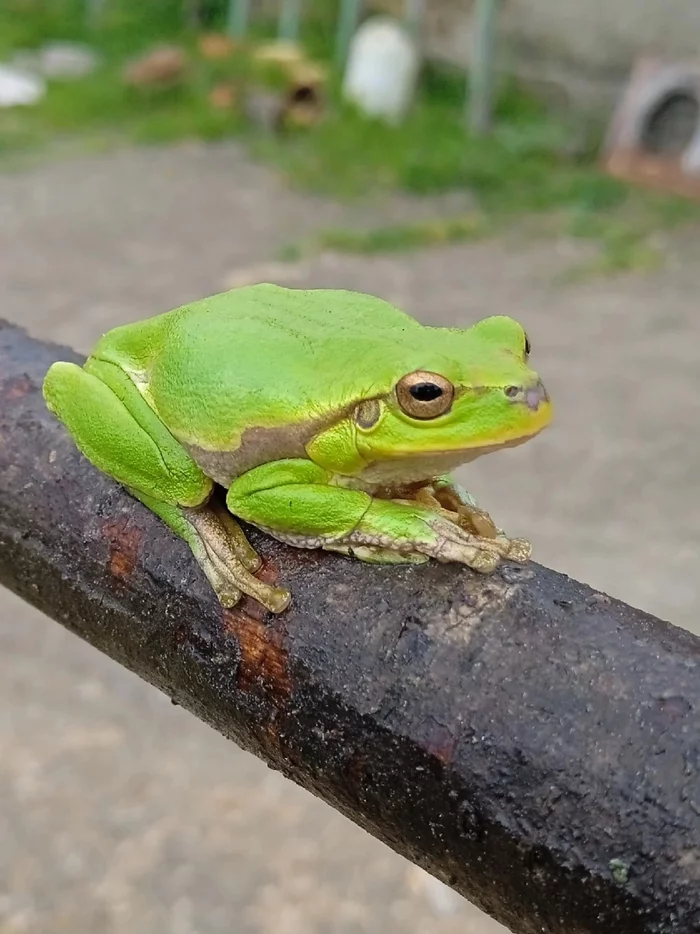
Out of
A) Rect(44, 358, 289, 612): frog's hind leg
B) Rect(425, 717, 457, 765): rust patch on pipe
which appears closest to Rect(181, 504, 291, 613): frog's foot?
Rect(44, 358, 289, 612): frog's hind leg

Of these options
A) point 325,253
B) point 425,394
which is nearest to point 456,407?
point 425,394

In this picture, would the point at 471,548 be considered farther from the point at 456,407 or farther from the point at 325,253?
the point at 325,253

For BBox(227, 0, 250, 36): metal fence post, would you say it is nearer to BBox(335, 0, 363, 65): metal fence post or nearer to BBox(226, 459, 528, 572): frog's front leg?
BBox(335, 0, 363, 65): metal fence post

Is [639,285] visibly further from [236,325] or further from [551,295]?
[236,325]

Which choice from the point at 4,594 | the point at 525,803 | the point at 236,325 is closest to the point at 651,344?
the point at 4,594

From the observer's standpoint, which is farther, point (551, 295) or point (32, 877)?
point (551, 295)
